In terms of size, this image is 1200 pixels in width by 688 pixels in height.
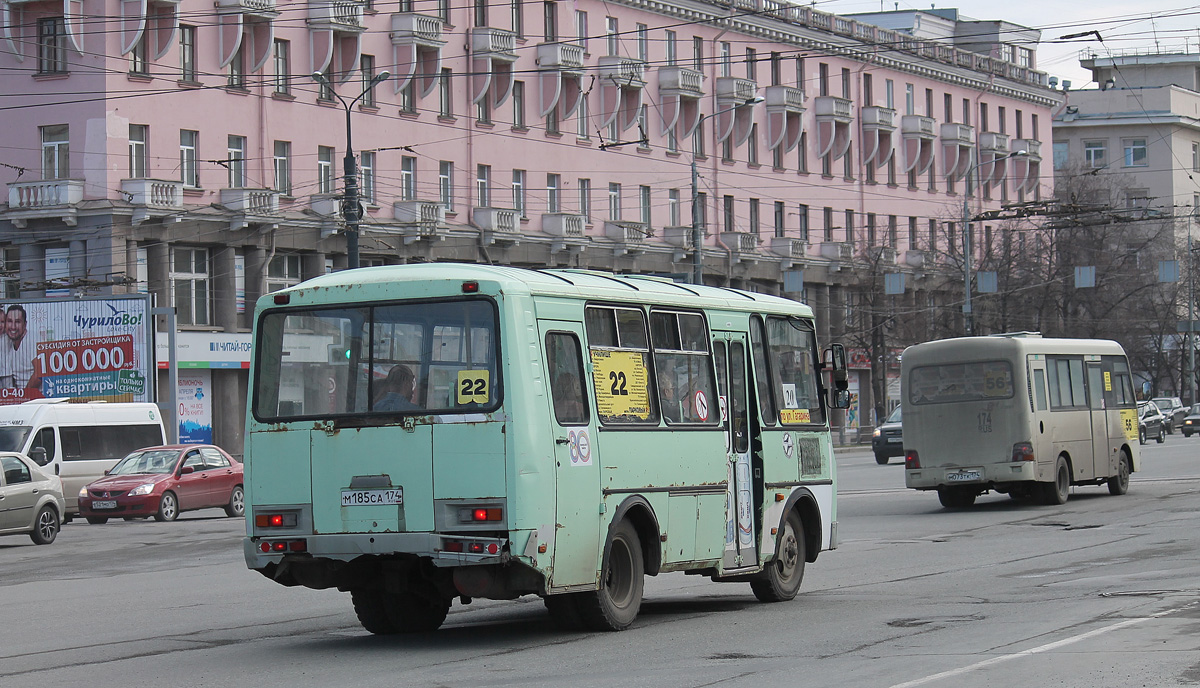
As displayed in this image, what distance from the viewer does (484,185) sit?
5559cm

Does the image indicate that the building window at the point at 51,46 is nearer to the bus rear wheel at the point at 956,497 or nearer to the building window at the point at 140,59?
the building window at the point at 140,59

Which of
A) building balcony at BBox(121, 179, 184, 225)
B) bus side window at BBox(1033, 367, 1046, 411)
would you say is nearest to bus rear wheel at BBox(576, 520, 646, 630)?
bus side window at BBox(1033, 367, 1046, 411)

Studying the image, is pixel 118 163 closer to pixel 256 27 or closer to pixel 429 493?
pixel 256 27

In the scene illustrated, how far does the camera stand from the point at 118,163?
45.0 meters

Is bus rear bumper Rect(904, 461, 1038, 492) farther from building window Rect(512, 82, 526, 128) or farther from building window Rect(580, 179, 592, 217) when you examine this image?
building window Rect(580, 179, 592, 217)

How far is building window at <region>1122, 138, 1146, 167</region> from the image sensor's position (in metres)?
106

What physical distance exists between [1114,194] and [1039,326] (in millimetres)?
23554

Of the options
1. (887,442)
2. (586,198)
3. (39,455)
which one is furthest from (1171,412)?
(39,455)

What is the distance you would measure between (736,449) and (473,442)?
3.44 meters

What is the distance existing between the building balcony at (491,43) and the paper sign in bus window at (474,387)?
44027 mm

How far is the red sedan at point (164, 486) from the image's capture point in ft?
100

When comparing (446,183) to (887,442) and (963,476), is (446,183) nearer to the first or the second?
(887,442)

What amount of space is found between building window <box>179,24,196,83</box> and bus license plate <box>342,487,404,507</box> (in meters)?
37.5

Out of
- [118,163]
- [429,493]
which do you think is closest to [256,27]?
[118,163]
